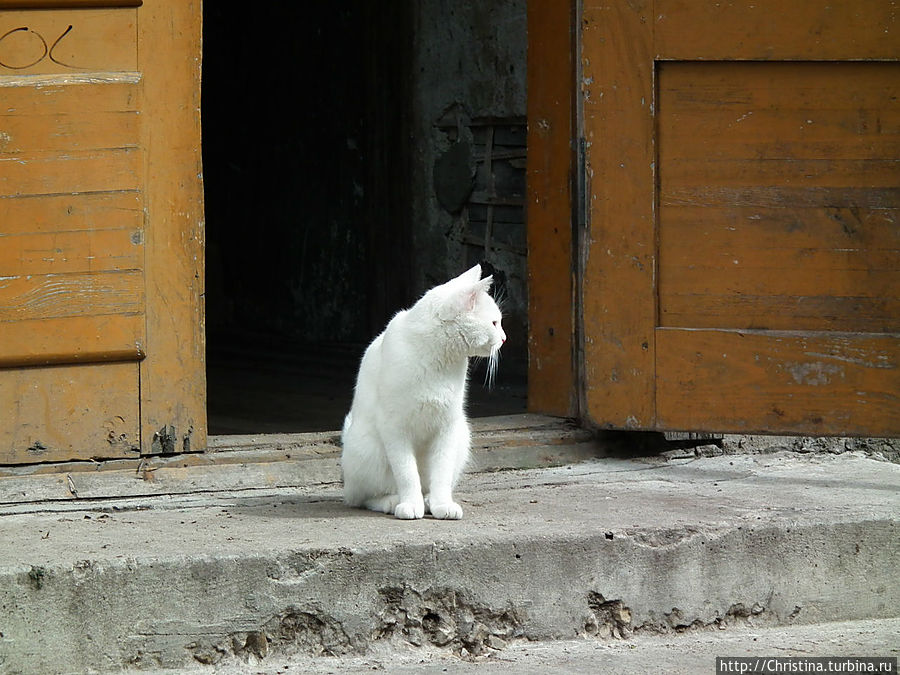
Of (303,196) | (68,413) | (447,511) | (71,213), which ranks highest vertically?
(303,196)

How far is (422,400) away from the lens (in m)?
2.96

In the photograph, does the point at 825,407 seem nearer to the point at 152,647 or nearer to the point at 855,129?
the point at 855,129

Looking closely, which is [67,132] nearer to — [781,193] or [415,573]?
[415,573]

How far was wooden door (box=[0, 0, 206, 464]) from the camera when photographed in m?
3.29

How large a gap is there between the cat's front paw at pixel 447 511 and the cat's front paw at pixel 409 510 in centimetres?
4

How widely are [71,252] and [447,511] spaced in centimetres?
140

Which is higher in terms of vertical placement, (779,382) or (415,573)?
(779,382)

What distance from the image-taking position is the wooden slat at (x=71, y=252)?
3293mm

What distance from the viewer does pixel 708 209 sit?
3.70 metres

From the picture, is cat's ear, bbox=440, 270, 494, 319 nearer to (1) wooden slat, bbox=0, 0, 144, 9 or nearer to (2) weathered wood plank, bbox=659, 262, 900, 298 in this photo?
(2) weathered wood plank, bbox=659, 262, 900, 298

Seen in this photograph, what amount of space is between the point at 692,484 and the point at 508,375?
2708 mm

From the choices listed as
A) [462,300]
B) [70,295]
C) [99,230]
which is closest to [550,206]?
[462,300]

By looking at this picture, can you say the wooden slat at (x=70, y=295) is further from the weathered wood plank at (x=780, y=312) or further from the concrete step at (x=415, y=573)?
the weathered wood plank at (x=780, y=312)

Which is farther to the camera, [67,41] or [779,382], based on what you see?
[779,382]
